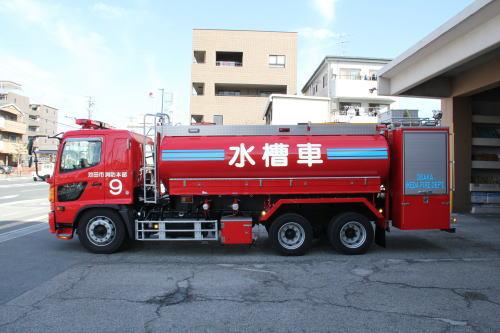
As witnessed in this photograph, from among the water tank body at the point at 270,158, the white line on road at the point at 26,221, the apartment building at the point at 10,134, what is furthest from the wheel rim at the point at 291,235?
A: the apartment building at the point at 10,134

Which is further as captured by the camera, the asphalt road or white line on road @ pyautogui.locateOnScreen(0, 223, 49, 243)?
white line on road @ pyautogui.locateOnScreen(0, 223, 49, 243)

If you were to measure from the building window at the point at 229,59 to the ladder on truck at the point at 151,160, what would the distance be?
3338cm

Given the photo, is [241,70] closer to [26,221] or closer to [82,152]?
[26,221]

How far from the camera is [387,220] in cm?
891

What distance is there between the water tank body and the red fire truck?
2cm

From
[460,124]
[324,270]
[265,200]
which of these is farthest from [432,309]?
[460,124]

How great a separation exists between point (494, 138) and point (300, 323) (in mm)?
14644

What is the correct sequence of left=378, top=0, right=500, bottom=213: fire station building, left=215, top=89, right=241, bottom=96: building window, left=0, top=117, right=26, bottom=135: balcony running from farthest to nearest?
left=0, top=117, right=26, bottom=135: balcony, left=215, top=89, right=241, bottom=96: building window, left=378, top=0, right=500, bottom=213: fire station building

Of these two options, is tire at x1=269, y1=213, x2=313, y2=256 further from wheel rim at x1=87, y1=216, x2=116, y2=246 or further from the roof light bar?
the roof light bar

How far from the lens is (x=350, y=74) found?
40469 millimetres

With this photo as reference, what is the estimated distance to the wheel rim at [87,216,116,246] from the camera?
8.72 meters

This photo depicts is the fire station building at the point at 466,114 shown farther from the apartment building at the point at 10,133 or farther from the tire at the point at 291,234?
the apartment building at the point at 10,133

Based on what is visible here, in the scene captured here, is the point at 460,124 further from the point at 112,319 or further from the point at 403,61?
the point at 112,319

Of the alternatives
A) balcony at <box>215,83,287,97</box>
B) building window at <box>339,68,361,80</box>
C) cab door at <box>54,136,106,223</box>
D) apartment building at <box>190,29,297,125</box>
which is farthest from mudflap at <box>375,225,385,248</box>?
balcony at <box>215,83,287,97</box>
